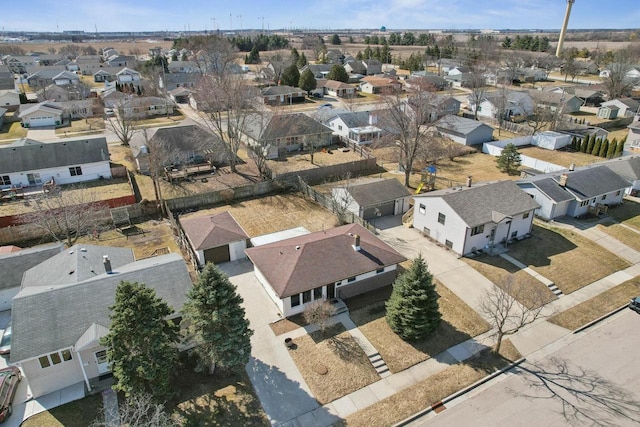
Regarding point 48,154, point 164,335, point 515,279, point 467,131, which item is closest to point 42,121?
point 48,154

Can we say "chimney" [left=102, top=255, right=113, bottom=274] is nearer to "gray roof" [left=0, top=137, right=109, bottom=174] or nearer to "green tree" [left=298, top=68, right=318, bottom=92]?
"gray roof" [left=0, top=137, right=109, bottom=174]

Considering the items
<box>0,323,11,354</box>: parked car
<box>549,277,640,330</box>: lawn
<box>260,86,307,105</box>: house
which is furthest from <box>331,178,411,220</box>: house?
<box>260,86,307,105</box>: house

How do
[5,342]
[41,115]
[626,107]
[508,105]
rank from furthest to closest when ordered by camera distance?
[626,107] < [508,105] < [41,115] < [5,342]

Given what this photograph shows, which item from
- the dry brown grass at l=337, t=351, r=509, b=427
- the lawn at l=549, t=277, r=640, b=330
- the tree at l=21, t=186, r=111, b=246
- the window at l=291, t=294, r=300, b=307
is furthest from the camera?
the tree at l=21, t=186, r=111, b=246

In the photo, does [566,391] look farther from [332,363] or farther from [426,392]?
[332,363]

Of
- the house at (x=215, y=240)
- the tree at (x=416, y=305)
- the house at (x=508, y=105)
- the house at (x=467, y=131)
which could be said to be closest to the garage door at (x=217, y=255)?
the house at (x=215, y=240)

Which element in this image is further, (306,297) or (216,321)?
(306,297)

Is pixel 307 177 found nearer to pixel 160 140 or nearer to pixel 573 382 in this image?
pixel 160 140
